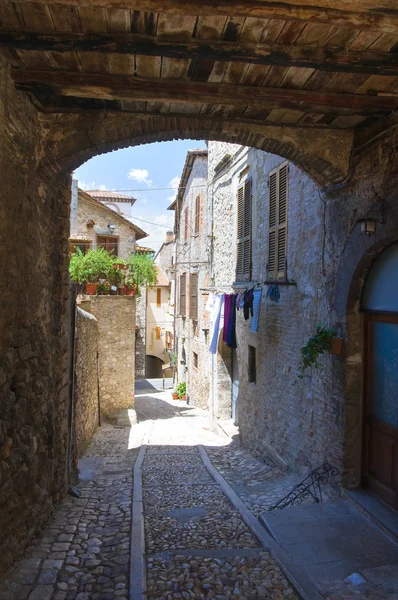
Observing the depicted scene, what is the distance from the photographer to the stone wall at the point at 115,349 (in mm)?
14211

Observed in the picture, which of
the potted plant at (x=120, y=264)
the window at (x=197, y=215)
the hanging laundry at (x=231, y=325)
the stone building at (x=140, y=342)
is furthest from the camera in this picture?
the stone building at (x=140, y=342)

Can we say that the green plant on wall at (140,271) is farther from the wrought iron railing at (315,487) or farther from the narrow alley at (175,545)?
the wrought iron railing at (315,487)

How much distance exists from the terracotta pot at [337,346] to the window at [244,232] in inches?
185

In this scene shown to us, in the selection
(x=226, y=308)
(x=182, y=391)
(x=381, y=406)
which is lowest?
(x=182, y=391)

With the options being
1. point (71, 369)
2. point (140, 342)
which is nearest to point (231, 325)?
point (71, 369)

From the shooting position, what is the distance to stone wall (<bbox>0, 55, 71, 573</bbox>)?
3578 mm

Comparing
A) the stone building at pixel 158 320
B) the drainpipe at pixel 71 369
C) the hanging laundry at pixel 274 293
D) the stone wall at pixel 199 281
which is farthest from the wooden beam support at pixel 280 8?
the stone building at pixel 158 320

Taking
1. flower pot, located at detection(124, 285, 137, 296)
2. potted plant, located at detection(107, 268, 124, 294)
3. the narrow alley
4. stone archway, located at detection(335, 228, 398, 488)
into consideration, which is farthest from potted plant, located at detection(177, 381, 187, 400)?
stone archway, located at detection(335, 228, 398, 488)

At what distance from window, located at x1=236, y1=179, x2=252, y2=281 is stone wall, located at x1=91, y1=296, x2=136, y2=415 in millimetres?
5068

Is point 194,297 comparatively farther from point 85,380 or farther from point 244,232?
point 85,380

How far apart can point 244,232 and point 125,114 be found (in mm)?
6305

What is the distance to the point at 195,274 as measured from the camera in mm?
17203

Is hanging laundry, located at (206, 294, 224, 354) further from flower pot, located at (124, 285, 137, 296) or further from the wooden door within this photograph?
the wooden door

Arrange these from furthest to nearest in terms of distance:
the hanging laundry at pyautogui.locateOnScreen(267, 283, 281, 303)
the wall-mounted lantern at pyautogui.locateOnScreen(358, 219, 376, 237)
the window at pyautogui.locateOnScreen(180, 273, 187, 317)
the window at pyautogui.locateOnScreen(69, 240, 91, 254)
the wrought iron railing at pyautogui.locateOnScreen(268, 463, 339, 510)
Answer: the window at pyautogui.locateOnScreen(180, 273, 187, 317), the window at pyautogui.locateOnScreen(69, 240, 91, 254), the hanging laundry at pyautogui.locateOnScreen(267, 283, 281, 303), the wrought iron railing at pyautogui.locateOnScreen(268, 463, 339, 510), the wall-mounted lantern at pyautogui.locateOnScreen(358, 219, 376, 237)
